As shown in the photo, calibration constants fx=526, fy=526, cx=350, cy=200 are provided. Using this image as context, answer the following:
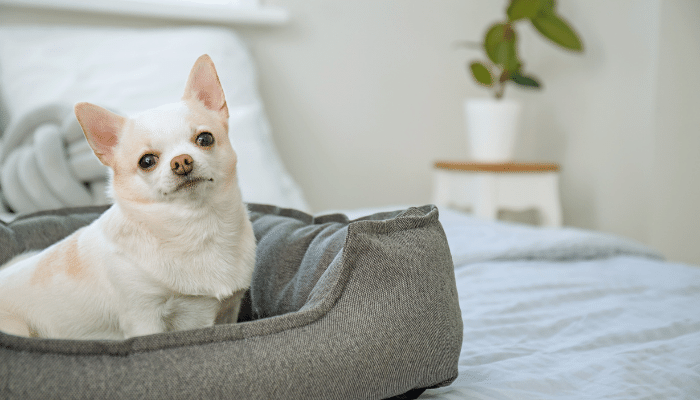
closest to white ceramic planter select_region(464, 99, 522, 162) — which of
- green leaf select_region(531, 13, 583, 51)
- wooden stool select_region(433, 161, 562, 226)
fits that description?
wooden stool select_region(433, 161, 562, 226)

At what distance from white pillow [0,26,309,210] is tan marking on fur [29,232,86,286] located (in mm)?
738

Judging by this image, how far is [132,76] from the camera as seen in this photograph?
1582 mm

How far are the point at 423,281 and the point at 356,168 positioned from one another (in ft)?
6.04

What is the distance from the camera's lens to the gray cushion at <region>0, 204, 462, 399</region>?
0.44 metres

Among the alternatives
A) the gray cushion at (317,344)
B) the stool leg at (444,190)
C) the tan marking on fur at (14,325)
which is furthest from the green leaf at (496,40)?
the tan marking on fur at (14,325)

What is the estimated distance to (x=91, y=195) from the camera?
1.18 m

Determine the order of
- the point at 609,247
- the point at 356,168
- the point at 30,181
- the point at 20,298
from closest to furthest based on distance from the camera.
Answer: the point at 20,298 → the point at 30,181 → the point at 609,247 → the point at 356,168

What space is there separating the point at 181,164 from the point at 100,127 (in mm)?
115

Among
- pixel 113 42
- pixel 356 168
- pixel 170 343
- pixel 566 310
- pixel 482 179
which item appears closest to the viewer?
pixel 170 343

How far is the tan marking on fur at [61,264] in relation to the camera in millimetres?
572

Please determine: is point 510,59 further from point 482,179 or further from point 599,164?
point 599,164

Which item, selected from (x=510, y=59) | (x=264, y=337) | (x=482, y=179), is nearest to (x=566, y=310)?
(x=264, y=337)

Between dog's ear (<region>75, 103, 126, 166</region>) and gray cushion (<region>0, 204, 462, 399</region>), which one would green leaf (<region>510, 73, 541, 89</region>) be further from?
dog's ear (<region>75, 103, 126, 166</region>)

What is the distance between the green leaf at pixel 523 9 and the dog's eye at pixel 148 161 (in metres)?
1.94
